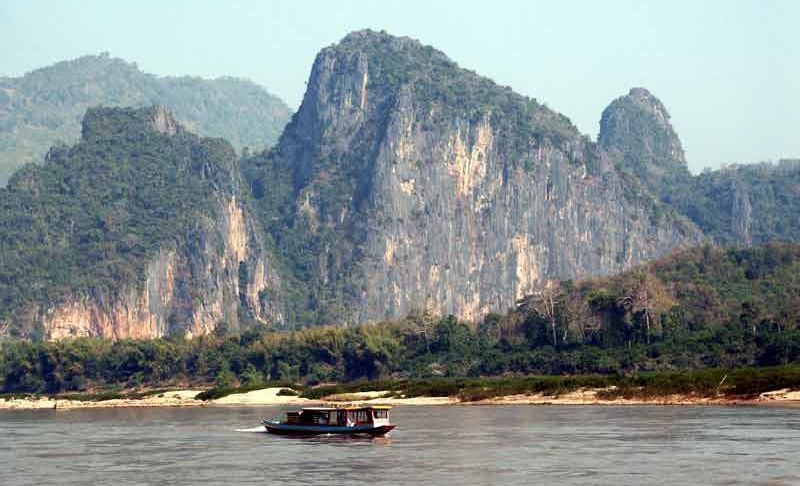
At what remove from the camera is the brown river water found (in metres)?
61.6

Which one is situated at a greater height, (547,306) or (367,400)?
(547,306)

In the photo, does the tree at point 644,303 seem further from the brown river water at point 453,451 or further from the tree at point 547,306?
the brown river water at point 453,451

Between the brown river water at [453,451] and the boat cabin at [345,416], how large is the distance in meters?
1.33

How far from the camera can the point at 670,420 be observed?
3324 inches

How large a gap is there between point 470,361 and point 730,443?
7805cm

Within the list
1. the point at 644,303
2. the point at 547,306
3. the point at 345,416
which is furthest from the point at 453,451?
the point at 547,306

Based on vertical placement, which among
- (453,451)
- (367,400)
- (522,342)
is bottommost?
(453,451)

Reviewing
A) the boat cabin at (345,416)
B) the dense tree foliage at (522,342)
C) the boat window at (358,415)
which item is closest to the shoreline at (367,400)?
the dense tree foliage at (522,342)

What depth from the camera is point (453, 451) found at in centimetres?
7119

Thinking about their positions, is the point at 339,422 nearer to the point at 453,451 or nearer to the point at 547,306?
the point at 453,451

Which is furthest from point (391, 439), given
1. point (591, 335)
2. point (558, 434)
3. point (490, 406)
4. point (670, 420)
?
point (591, 335)

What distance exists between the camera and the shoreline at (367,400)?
324ft

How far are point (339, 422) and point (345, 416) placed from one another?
1.68 ft

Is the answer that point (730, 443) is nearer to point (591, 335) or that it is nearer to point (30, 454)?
point (30, 454)
